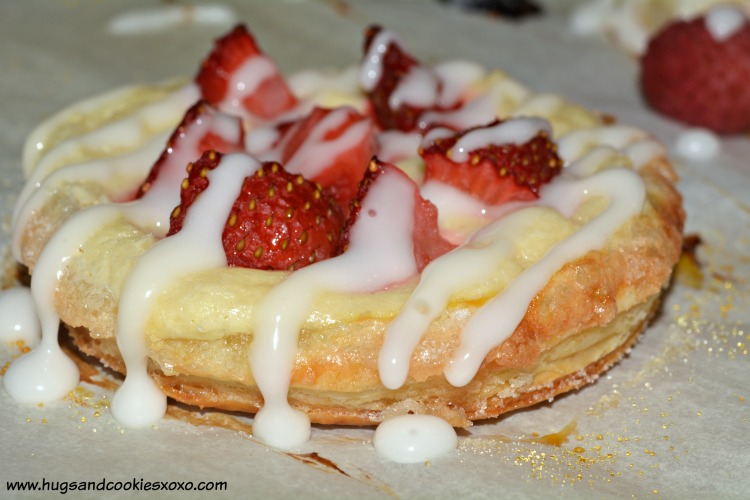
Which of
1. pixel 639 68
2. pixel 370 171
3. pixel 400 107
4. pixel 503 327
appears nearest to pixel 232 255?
pixel 370 171

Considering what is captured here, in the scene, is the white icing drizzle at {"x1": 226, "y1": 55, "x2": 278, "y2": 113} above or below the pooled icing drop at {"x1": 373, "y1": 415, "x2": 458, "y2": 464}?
above

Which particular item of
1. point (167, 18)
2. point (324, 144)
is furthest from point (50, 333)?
point (167, 18)

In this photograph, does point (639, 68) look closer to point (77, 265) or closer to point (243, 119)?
point (243, 119)

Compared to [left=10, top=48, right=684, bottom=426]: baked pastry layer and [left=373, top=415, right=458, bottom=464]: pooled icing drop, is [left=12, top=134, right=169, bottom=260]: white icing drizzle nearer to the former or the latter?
[left=10, top=48, right=684, bottom=426]: baked pastry layer

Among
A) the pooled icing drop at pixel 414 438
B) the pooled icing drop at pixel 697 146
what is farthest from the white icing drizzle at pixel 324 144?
the pooled icing drop at pixel 697 146

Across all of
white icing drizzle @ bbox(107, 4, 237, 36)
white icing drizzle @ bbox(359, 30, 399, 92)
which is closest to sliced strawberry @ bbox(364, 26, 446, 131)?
white icing drizzle @ bbox(359, 30, 399, 92)

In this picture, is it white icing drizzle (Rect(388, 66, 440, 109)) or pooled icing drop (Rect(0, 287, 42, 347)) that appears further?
white icing drizzle (Rect(388, 66, 440, 109))
